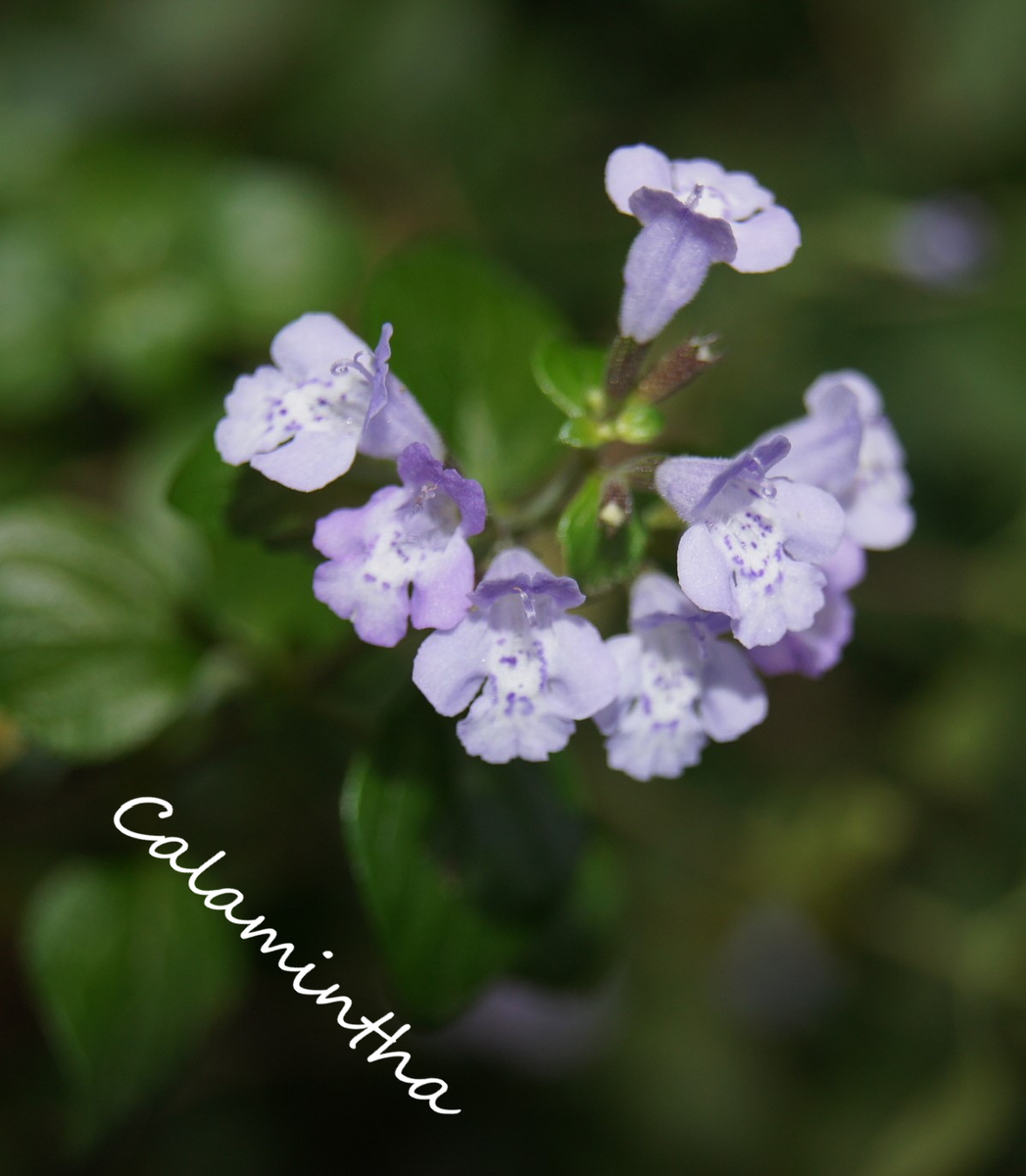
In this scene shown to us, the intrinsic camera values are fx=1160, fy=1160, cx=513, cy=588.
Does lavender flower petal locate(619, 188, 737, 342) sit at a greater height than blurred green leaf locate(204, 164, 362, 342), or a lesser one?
lesser

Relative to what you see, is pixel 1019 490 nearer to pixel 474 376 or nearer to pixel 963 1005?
pixel 963 1005

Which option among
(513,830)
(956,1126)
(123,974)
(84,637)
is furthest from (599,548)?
(956,1126)

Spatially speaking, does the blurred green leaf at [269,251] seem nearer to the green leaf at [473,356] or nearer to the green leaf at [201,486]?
the green leaf at [473,356]

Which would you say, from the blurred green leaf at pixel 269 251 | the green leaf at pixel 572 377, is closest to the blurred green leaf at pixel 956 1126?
the green leaf at pixel 572 377

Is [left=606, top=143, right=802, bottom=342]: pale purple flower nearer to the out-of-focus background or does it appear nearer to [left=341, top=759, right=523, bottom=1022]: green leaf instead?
the out-of-focus background

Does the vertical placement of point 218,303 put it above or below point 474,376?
above

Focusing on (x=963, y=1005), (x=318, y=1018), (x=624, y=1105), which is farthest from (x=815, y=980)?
(x=318, y=1018)

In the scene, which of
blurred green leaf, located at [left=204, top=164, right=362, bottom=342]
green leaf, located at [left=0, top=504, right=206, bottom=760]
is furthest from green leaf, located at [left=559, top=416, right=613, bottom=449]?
blurred green leaf, located at [left=204, top=164, right=362, bottom=342]
